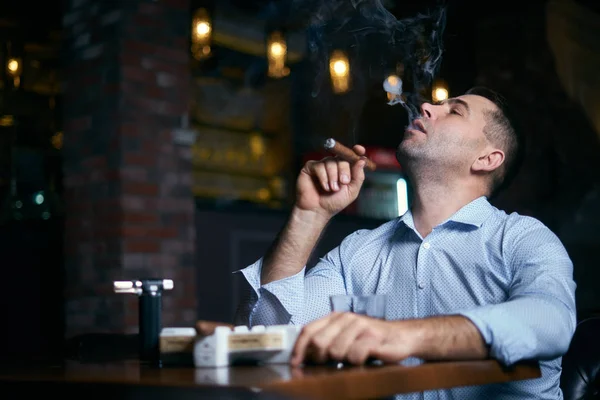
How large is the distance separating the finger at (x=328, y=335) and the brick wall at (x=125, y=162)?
2251mm

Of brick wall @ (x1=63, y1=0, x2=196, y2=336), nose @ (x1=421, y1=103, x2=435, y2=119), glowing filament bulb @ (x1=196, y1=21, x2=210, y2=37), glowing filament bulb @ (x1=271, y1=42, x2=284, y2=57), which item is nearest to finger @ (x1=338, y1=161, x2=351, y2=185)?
nose @ (x1=421, y1=103, x2=435, y2=119)

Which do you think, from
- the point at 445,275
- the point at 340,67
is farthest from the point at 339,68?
the point at 445,275

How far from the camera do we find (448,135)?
6.73 ft

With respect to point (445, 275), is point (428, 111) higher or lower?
higher

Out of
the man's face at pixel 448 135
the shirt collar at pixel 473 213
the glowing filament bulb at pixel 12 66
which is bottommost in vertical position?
the shirt collar at pixel 473 213

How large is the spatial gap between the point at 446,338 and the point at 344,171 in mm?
726

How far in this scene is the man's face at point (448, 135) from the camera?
2023 mm

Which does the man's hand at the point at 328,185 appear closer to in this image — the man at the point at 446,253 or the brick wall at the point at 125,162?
the man at the point at 446,253

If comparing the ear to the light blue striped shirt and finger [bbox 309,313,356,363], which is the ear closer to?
the light blue striped shirt

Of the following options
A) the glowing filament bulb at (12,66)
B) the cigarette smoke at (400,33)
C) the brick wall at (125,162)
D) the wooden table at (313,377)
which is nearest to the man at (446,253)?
the wooden table at (313,377)

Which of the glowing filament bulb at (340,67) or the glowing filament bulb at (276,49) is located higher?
the glowing filament bulb at (276,49)

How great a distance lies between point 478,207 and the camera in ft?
6.22

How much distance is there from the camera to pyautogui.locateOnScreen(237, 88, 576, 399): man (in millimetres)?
1425

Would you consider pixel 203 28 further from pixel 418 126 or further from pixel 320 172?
pixel 320 172
